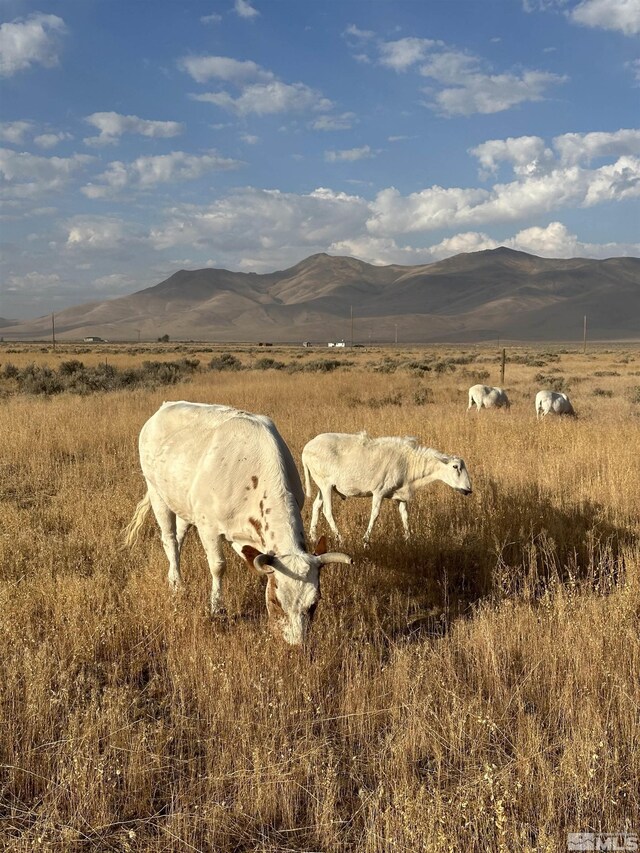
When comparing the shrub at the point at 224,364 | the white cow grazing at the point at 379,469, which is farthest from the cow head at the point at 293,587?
the shrub at the point at 224,364

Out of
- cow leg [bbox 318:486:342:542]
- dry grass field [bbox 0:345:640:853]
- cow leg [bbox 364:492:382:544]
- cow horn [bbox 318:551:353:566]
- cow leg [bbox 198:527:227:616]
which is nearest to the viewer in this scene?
dry grass field [bbox 0:345:640:853]

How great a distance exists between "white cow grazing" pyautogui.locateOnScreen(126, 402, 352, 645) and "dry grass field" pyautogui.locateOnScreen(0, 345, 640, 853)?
0.38m

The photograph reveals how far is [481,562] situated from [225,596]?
9.50ft

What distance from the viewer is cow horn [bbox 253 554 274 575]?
4.12 metres

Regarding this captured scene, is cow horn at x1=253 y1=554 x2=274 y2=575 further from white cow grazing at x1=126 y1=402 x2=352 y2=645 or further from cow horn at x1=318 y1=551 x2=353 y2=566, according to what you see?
cow horn at x1=318 y1=551 x2=353 y2=566

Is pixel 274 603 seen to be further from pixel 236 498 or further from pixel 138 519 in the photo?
pixel 138 519

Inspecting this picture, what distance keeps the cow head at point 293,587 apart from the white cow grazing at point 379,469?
147 inches

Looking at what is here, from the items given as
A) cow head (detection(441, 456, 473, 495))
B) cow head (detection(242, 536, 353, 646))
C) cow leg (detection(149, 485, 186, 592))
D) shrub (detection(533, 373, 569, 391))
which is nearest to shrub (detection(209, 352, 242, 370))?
shrub (detection(533, 373, 569, 391))

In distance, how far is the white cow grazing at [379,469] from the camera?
823 centimetres

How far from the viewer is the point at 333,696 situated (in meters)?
4.12

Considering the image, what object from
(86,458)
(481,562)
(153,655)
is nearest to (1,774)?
(153,655)

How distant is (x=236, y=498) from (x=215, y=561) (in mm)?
637

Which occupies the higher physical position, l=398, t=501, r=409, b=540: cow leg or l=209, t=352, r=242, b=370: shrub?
l=209, t=352, r=242, b=370: shrub

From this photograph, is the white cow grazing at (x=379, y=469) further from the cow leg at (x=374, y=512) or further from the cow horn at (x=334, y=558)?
the cow horn at (x=334, y=558)
